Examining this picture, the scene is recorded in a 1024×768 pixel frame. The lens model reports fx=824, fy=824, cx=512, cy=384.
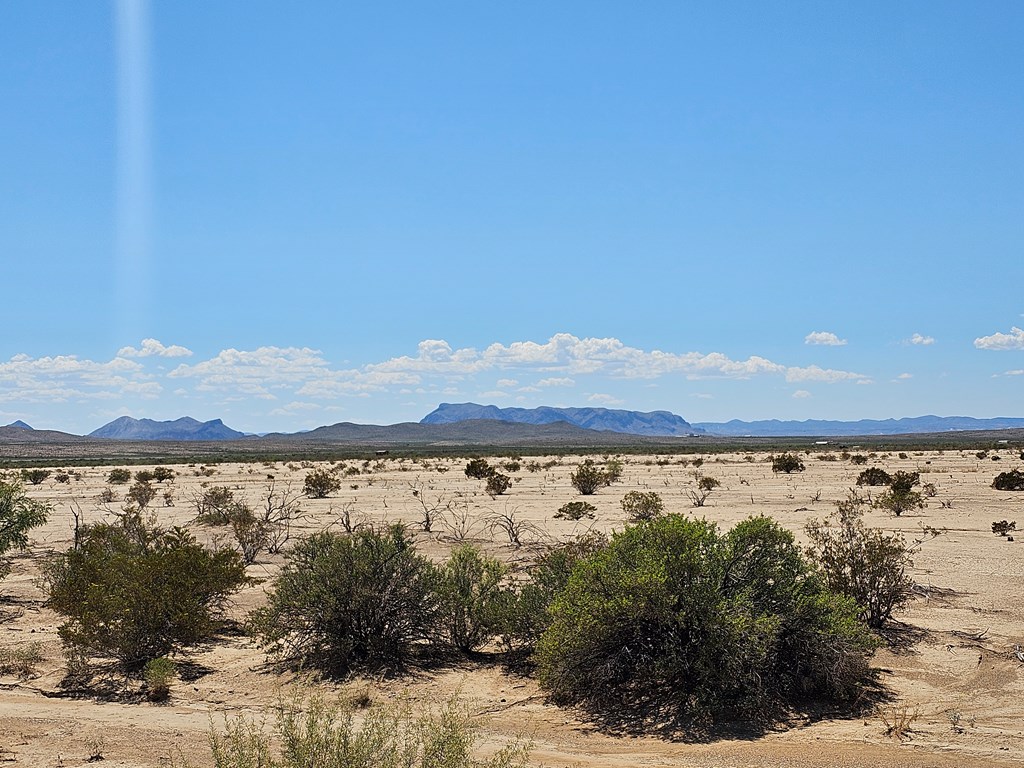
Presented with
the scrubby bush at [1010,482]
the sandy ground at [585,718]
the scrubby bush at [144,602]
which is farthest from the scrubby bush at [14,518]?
the scrubby bush at [1010,482]

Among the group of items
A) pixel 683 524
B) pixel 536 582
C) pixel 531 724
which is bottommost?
pixel 531 724

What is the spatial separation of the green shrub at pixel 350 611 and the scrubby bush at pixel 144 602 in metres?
1.04

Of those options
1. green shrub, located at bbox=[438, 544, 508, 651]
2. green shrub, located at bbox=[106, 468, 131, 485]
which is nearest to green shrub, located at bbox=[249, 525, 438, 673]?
green shrub, located at bbox=[438, 544, 508, 651]

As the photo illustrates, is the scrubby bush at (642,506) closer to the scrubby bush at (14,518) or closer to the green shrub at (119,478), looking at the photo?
the scrubby bush at (14,518)

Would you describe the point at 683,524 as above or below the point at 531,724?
above

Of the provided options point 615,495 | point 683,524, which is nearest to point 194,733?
point 683,524

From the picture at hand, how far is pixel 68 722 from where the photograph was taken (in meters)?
8.34

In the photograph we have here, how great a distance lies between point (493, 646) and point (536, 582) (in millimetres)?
1178

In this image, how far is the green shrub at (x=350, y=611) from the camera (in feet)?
33.2

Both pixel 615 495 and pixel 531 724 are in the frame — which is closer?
pixel 531 724

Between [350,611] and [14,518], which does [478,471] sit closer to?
[14,518]

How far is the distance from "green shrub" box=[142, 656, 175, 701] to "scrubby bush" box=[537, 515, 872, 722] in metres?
4.17

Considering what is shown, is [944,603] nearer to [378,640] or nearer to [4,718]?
[378,640]

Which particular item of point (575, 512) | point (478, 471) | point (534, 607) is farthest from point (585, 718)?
point (478, 471)
